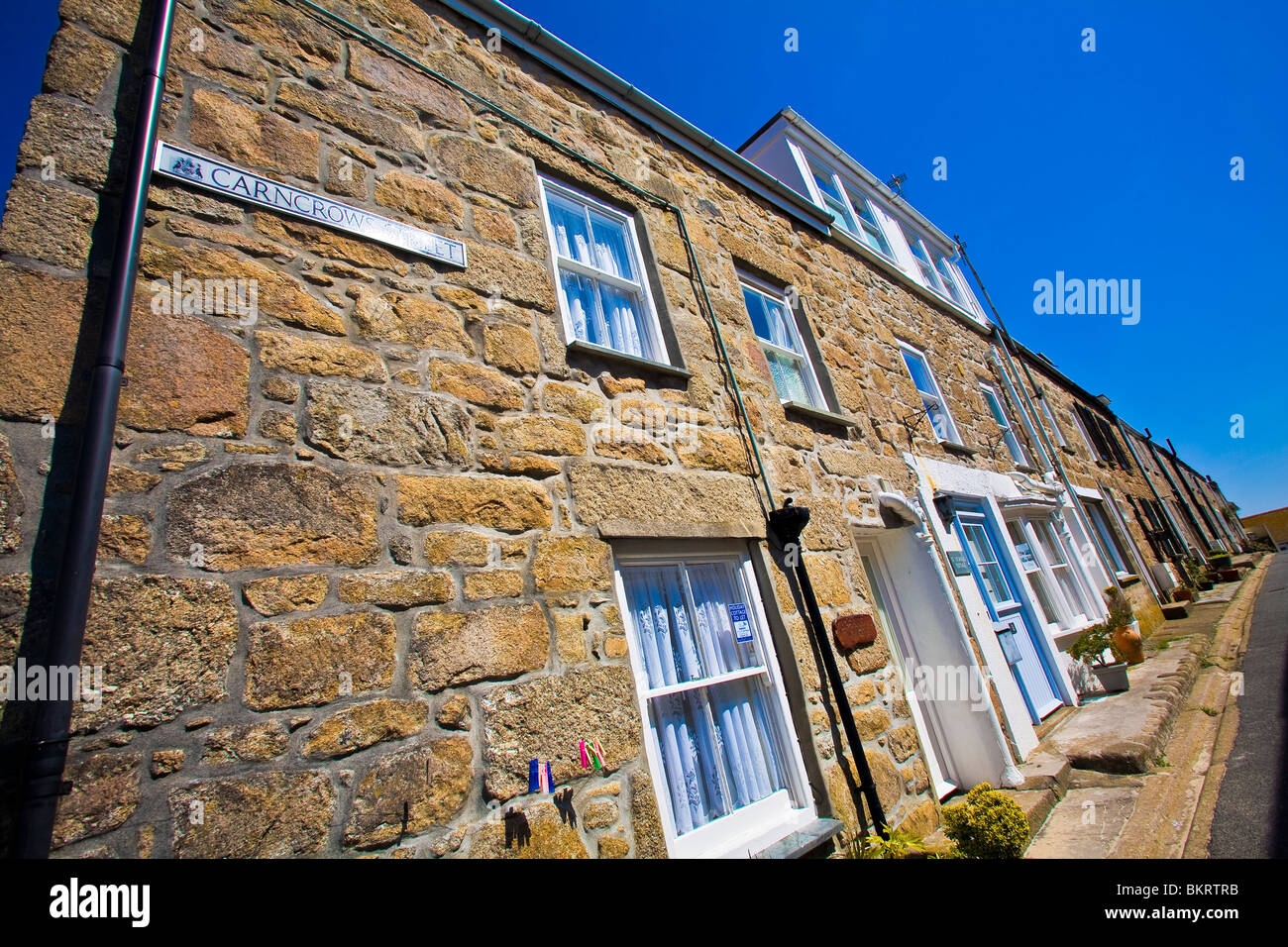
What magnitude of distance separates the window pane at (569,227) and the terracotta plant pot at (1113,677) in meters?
7.27

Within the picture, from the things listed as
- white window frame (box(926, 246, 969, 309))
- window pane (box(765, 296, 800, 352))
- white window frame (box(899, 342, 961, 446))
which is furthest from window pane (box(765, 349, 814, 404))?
white window frame (box(926, 246, 969, 309))

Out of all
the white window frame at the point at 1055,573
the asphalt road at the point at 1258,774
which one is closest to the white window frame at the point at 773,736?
the asphalt road at the point at 1258,774

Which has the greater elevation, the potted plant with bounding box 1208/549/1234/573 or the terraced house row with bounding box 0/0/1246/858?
A: the terraced house row with bounding box 0/0/1246/858

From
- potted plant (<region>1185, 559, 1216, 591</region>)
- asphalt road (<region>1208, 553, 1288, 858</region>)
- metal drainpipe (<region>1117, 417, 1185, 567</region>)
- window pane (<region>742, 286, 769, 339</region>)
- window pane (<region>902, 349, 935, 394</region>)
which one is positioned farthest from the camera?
metal drainpipe (<region>1117, 417, 1185, 567</region>)

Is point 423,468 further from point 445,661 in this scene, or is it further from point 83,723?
point 83,723

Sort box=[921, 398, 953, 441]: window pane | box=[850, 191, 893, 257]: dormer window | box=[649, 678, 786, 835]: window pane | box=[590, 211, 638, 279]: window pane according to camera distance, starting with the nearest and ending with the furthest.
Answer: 1. box=[649, 678, 786, 835]: window pane
2. box=[590, 211, 638, 279]: window pane
3. box=[921, 398, 953, 441]: window pane
4. box=[850, 191, 893, 257]: dormer window

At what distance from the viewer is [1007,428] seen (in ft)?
27.7

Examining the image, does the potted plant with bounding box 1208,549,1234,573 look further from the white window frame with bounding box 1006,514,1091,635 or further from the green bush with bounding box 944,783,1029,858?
the green bush with bounding box 944,783,1029,858

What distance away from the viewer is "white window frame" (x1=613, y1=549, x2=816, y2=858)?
2562 mm

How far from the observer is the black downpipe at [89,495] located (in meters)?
1.34

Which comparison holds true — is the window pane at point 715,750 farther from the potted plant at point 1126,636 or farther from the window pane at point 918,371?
the potted plant at point 1126,636

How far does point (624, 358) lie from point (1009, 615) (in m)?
5.23

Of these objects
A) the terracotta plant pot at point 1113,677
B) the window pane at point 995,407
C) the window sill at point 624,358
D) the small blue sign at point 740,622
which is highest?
the window pane at point 995,407

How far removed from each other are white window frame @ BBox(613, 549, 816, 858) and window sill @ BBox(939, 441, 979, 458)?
4.24 m
